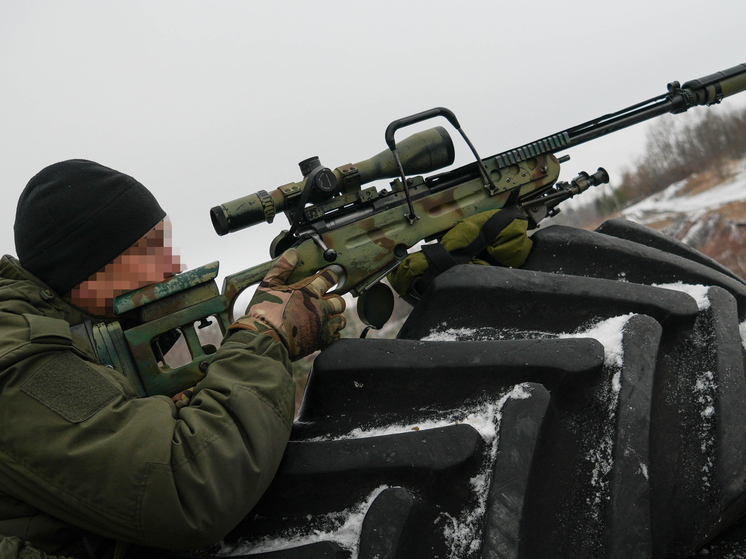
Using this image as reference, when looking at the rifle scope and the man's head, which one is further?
the rifle scope

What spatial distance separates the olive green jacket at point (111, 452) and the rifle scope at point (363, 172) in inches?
51.9

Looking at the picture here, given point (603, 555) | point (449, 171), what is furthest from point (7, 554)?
point (449, 171)

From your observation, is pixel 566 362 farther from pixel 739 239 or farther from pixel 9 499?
pixel 739 239

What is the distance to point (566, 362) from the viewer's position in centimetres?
154

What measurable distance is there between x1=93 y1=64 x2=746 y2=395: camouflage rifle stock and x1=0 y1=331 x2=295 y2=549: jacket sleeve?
33.1 inches

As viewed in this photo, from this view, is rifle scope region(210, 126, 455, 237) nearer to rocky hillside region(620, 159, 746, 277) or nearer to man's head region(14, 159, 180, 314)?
man's head region(14, 159, 180, 314)

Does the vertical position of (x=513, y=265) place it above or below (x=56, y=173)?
below

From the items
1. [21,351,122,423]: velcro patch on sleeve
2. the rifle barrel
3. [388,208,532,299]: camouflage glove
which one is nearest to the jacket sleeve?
[21,351,122,423]: velcro patch on sleeve

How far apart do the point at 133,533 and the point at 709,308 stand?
1862mm

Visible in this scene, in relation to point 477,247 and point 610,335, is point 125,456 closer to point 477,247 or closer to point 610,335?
point 610,335

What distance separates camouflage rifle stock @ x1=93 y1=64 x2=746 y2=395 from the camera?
241 cm

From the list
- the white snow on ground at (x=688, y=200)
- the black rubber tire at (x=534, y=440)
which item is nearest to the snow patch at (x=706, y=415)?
the black rubber tire at (x=534, y=440)

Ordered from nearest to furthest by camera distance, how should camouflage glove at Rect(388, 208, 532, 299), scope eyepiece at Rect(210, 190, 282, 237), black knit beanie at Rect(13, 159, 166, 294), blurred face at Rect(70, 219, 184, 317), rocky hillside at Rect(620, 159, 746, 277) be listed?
black knit beanie at Rect(13, 159, 166, 294), blurred face at Rect(70, 219, 184, 317), camouflage glove at Rect(388, 208, 532, 299), scope eyepiece at Rect(210, 190, 282, 237), rocky hillside at Rect(620, 159, 746, 277)

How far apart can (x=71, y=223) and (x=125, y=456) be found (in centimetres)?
106
